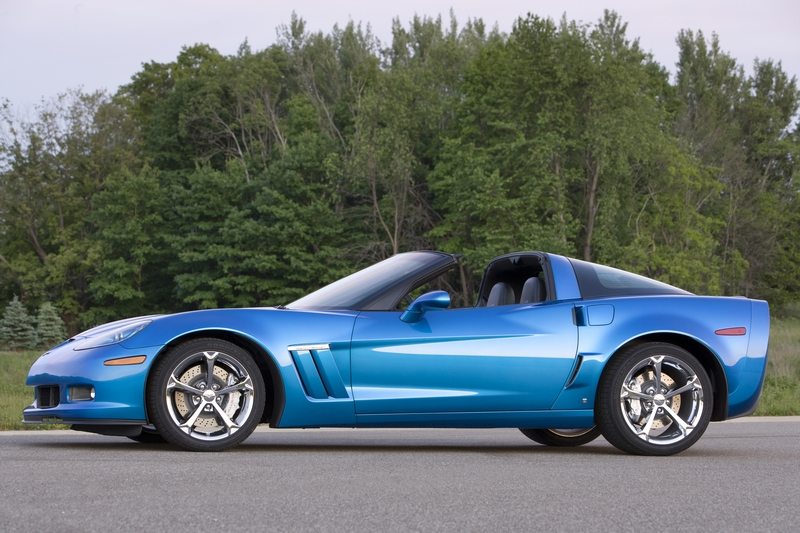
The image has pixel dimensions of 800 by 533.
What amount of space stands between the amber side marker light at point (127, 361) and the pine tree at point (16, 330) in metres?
51.9

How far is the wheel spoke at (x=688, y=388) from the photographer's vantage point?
7.86 meters

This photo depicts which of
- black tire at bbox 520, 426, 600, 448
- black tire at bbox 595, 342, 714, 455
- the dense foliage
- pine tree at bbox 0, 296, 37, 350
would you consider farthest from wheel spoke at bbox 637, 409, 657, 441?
pine tree at bbox 0, 296, 37, 350

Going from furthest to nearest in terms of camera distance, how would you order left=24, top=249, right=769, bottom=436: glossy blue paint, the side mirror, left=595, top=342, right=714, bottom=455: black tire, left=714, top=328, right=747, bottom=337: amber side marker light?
left=714, top=328, right=747, bottom=337: amber side marker light, left=595, top=342, right=714, bottom=455: black tire, the side mirror, left=24, top=249, right=769, bottom=436: glossy blue paint

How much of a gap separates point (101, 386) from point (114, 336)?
0.35 m

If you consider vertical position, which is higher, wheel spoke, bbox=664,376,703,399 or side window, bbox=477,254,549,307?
side window, bbox=477,254,549,307

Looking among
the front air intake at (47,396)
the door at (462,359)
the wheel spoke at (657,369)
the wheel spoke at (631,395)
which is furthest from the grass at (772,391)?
the wheel spoke at (657,369)

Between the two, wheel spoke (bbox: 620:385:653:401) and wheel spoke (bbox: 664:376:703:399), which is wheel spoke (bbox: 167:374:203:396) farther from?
wheel spoke (bbox: 664:376:703:399)

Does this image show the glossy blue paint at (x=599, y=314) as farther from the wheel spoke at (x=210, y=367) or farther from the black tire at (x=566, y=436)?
the wheel spoke at (x=210, y=367)

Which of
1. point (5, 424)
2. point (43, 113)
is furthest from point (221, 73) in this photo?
point (5, 424)

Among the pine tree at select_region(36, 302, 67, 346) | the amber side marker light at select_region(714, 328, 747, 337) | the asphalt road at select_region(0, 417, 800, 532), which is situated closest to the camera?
the asphalt road at select_region(0, 417, 800, 532)

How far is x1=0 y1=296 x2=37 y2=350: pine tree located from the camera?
57.2 meters

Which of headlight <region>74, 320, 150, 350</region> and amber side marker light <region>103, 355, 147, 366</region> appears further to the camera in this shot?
headlight <region>74, 320, 150, 350</region>

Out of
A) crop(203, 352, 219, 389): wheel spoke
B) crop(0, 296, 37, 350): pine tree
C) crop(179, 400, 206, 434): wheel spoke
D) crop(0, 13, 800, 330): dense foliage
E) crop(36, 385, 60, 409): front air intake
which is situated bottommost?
crop(179, 400, 206, 434): wheel spoke

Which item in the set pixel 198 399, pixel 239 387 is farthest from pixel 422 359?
pixel 198 399
